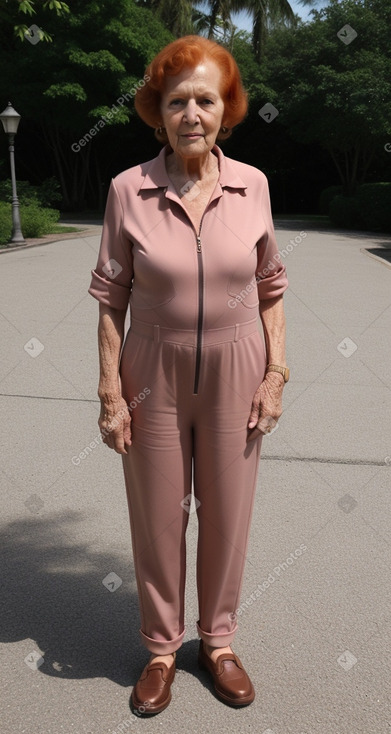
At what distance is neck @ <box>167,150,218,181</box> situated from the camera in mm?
2371

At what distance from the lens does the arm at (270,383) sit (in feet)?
8.18

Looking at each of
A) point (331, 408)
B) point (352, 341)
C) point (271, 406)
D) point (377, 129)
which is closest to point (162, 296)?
point (271, 406)

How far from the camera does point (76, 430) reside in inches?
219

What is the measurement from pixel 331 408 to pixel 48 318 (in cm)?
448

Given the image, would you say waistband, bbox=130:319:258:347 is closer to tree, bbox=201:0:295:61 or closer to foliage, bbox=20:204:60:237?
foliage, bbox=20:204:60:237

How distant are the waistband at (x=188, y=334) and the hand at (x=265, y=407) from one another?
0.64 feet

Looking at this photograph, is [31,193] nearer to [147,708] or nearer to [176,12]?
[176,12]
